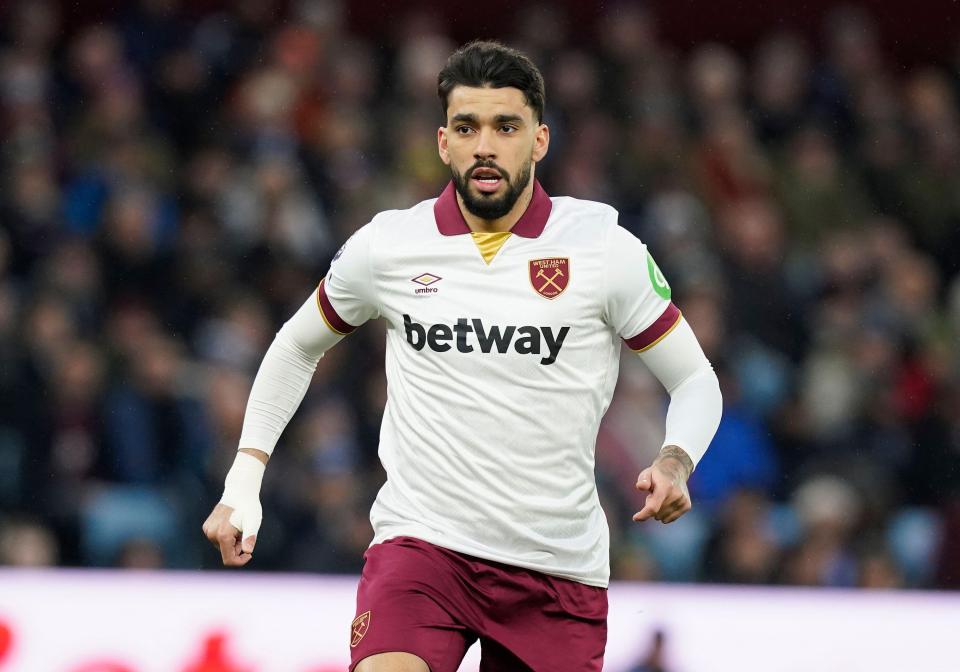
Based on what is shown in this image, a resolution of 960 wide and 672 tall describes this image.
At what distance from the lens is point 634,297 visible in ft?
13.6

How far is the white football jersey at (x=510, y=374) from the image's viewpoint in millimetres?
4059

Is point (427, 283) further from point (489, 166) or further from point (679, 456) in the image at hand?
point (679, 456)

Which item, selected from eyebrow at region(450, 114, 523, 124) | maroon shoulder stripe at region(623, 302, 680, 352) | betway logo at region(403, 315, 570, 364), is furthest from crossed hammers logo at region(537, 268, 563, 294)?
eyebrow at region(450, 114, 523, 124)

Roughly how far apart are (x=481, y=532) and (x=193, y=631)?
1.75 metres

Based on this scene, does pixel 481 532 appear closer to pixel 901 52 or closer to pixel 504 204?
pixel 504 204

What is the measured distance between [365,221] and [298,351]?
17.2 ft

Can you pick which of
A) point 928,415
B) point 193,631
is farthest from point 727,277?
point 193,631

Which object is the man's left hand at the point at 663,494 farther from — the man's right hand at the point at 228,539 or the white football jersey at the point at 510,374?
the man's right hand at the point at 228,539

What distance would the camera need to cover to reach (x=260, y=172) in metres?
9.86

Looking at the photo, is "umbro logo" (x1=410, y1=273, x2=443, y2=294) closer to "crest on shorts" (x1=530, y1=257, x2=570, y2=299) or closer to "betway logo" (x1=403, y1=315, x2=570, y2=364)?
"betway logo" (x1=403, y1=315, x2=570, y2=364)

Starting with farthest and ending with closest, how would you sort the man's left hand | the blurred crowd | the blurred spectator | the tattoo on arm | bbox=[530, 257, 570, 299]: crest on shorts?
the blurred crowd < the blurred spectator < bbox=[530, 257, 570, 299]: crest on shorts < the tattoo on arm < the man's left hand

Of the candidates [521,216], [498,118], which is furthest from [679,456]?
[498,118]

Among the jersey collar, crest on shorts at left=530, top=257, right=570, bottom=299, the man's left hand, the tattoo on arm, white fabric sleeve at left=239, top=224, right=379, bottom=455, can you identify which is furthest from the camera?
white fabric sleeve at left=239, top=224, right=379, bottom=455

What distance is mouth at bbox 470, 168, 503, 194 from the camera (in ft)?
13.7
